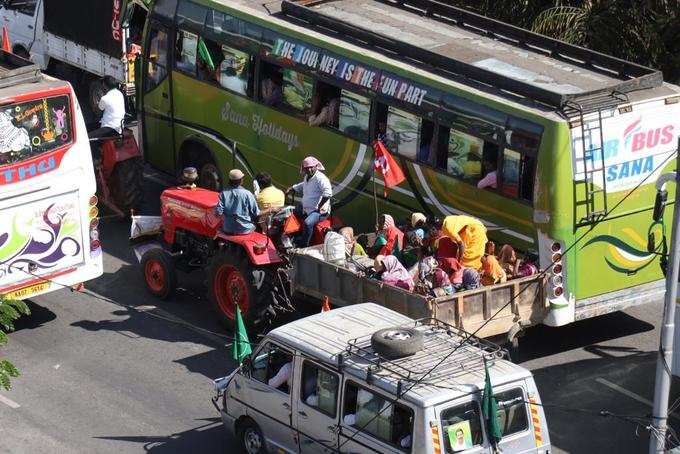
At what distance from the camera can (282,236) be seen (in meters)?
17.1

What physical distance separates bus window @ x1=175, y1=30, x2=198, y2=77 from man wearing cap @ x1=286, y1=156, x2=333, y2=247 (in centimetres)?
387

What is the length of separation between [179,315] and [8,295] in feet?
7.49

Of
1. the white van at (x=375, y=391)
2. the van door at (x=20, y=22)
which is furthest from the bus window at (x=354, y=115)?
the van door at (x=20, y=22)

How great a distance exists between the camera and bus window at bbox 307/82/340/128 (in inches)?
734

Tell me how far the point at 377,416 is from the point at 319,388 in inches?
31.8

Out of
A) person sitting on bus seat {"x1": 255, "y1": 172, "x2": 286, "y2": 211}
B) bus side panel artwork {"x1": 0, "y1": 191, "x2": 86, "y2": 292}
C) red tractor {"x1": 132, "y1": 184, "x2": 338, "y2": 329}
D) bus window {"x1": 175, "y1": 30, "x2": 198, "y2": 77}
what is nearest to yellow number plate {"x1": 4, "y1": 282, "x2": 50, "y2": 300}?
bus side panel artwork {"x1": 0, "y1": 191, "x2": 86, "y2": 292}

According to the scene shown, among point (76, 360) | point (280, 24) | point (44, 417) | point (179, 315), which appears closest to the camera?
point (44, 417)

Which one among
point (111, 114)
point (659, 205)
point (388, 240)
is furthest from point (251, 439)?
point (111, 114)

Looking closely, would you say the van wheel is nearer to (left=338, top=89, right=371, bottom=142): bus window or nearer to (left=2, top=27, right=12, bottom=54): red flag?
(left=338, top=89, right=371, bottom=142): bus window

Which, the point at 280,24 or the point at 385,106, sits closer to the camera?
the point at 385,106

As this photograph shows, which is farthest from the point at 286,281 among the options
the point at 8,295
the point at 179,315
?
the point at 8,295

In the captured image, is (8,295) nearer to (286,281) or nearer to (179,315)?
(179,315)

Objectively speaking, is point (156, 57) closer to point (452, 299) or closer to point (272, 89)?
point (272, 89)

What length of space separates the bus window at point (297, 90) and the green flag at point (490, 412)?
771 cm
